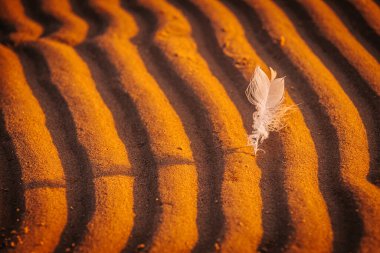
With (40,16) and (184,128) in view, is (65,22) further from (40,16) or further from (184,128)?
(184,128)

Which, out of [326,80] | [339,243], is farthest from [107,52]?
[339,243]

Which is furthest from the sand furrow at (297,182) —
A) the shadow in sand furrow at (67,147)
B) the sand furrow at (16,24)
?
the sand furrow at (16,24)

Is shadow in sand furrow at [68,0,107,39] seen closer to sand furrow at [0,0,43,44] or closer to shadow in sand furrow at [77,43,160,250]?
shadow in sand furrow at [77,43,160,250]

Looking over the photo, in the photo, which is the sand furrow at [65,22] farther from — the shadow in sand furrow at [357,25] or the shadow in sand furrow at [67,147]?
the shadow in sand furrow at [357,25]

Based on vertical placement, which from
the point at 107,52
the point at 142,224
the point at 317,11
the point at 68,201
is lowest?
the point at 68,201

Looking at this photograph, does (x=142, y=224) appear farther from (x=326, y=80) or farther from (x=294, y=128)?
(x=326, y=80)

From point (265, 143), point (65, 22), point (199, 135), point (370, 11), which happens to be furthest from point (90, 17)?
point (370, 11)
